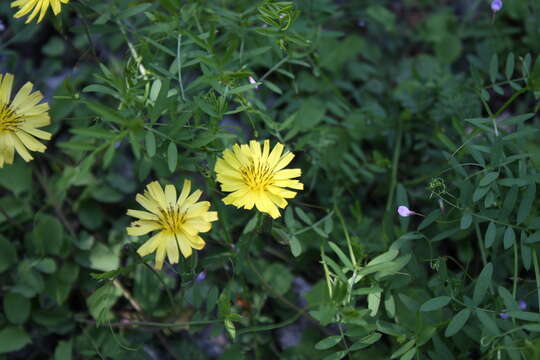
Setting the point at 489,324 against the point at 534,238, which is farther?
the point at 534,238

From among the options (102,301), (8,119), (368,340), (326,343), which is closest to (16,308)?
(102,301)

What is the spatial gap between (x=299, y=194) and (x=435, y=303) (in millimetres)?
809

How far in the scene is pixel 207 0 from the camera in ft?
7.32

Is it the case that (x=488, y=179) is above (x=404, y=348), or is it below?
above

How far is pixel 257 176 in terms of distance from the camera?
170 centimetres

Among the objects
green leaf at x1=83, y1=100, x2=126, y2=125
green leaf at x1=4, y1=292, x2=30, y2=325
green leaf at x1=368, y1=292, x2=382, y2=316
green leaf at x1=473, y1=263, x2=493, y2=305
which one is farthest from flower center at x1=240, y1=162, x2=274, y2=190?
green leaf at x1=4, y1=292, x2=30, y2=325

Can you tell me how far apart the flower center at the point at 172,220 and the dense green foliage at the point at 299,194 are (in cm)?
14

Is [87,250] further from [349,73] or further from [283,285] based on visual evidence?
[349,73]

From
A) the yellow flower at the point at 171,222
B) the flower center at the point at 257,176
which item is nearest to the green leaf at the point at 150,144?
the yellow flower at the point at 171,222

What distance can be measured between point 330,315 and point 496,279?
2.79ft

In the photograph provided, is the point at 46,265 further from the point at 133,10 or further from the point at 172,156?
the point at 133,10

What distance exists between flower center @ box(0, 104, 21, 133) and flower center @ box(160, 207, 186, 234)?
23.6 inches

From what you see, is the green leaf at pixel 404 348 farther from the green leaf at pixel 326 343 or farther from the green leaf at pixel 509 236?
the green leaf at pixel 509 236

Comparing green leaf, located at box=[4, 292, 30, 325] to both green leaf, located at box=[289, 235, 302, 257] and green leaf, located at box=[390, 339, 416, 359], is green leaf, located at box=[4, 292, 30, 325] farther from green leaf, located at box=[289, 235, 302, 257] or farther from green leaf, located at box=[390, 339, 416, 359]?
green leaf, located at box=[390, 339, 416, 359]
